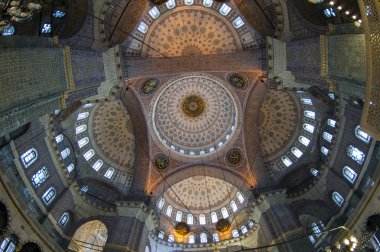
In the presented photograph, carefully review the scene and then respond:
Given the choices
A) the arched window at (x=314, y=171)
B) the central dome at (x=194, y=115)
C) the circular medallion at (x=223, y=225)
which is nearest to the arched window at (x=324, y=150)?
the arched window at (x=314, y=171)

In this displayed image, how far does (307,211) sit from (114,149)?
43.5 feet

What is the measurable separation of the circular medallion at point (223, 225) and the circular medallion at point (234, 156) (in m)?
4.60

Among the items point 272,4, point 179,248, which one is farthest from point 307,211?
point 272,4

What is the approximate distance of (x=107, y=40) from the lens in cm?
1555

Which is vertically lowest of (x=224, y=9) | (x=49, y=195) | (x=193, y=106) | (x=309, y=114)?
(x=49, y=195)

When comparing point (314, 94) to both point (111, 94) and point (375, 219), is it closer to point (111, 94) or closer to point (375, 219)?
point (375, 219)

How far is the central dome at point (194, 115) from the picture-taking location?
21.7 meters

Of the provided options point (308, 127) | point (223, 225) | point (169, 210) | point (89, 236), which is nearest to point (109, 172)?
point (89, 236)

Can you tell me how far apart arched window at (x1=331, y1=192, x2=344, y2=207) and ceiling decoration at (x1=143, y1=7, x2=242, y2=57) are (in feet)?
33.5

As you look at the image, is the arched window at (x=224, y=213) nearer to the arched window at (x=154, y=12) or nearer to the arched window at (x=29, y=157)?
the arched window at (x=29, y=157)

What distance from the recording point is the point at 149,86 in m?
20.0

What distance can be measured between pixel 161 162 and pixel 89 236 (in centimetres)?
666

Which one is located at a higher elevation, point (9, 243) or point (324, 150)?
point (324, 150)

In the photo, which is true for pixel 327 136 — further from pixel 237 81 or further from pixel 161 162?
pixel 161 162
